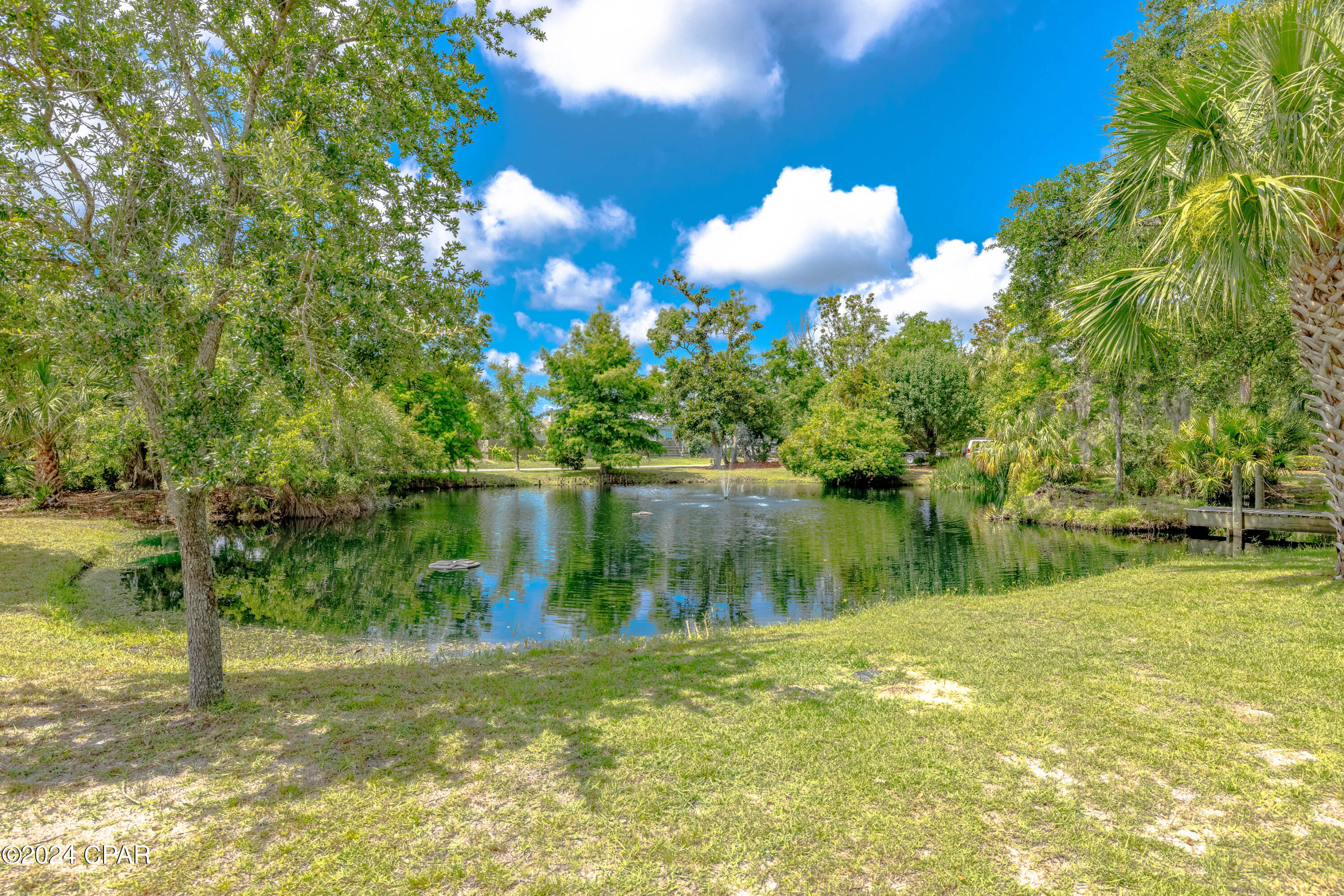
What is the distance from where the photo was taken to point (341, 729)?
4961 mm

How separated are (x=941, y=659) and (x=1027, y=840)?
3.21 metres

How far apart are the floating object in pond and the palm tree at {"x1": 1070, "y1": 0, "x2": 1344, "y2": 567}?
45.3ft

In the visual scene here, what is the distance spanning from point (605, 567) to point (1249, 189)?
13.6 meters

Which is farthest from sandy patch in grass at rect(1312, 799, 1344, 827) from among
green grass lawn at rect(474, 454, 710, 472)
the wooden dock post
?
green grass lawn at rect(474, 454, 710, 472)

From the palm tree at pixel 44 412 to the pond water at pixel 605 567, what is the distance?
3.97 m

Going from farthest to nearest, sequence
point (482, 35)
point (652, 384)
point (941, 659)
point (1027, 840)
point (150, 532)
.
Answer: point (652, 384)
point (150, 532)
point (482, 35)
point (941, 659)
point (1027, 840)

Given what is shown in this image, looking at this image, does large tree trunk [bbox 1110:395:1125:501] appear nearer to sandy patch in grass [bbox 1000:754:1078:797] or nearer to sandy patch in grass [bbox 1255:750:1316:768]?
sandy patch in grass [bbox 1255:750:1316:768]

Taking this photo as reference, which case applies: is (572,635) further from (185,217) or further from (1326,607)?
(1326,607)

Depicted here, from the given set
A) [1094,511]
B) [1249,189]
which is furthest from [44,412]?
[1094,511]

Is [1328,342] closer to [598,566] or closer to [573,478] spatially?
[598,566]

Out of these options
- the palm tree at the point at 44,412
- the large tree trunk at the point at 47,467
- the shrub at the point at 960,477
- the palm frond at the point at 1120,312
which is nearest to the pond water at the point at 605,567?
the palm tree at the point at 44,412

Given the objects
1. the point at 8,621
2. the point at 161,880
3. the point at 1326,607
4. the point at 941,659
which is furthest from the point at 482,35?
the point at 1326,607

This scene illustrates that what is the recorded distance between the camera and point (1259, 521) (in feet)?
50.5

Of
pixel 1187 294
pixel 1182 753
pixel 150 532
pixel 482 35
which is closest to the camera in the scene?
pixel 1182 753
